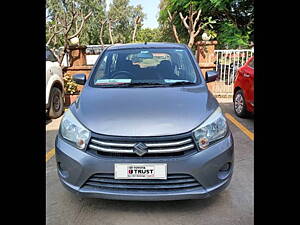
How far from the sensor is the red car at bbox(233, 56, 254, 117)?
5.04 meters

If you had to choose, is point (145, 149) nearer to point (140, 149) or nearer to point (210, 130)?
point (140, 149)

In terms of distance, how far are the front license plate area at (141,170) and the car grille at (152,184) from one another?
0.04 meters

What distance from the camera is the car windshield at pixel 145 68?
122 inches

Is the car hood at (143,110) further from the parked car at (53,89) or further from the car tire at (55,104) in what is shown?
the car tire at (55,104)

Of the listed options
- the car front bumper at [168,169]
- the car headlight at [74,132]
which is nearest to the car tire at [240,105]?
the car front bumper at [168,169]

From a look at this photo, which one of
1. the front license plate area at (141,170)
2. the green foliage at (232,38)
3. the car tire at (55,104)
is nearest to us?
the front license plate area at (141,170)

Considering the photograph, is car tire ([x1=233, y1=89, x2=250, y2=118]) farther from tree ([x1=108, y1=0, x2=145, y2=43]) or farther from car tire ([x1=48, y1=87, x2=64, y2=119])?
tree ([x1=108, y1=0, x2=145, y2=43])

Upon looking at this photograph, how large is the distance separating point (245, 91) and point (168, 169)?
12.3 feet

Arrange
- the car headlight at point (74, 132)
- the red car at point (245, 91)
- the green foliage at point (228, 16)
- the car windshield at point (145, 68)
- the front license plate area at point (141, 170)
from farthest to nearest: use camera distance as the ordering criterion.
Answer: the green foliage at point (228, 16)
the red car at point (245, 91)
the car windshield at point (145, 68)
the car headlight at point (74, 132)
the front license plate area at point (141, 170)

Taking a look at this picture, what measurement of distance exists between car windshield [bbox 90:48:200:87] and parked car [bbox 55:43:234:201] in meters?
0.57
